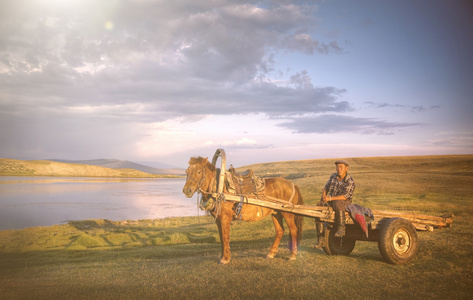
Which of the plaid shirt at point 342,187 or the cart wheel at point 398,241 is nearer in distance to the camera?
the cart wheel at point 398,241

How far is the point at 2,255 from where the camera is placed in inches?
526

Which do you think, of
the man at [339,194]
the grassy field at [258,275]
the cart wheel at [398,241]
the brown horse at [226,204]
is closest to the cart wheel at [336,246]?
the grassy field at [258,275]

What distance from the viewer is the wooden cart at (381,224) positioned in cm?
781

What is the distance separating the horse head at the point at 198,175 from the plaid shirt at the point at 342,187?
3413mm

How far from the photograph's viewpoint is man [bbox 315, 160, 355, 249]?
8062 mm

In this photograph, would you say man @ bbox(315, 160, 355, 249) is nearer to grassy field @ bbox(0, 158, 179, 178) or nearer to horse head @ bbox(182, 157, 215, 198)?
horse head @ bbox(182, 157, 215, 198)

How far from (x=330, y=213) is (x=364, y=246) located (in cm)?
356

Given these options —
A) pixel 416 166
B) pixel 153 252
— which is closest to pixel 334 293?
pixel 153 252

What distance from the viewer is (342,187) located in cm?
847

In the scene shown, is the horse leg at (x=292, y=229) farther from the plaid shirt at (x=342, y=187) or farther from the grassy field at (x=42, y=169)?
the grassy field at (x=42, y=169)

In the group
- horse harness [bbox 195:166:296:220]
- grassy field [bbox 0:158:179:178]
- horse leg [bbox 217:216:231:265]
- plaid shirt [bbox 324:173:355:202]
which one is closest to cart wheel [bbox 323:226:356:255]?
plaid shirt [bbox 324:173:355:202]

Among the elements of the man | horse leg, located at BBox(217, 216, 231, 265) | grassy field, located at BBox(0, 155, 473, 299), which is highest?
the man

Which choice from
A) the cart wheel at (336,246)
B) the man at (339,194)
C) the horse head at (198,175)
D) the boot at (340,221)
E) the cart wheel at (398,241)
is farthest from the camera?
the cart wheel at (336,246)

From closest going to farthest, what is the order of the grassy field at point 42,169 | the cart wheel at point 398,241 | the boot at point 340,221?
the cart wheel at point 398,241 → the boot at point 340,221 → the grassy field at point 42,169
